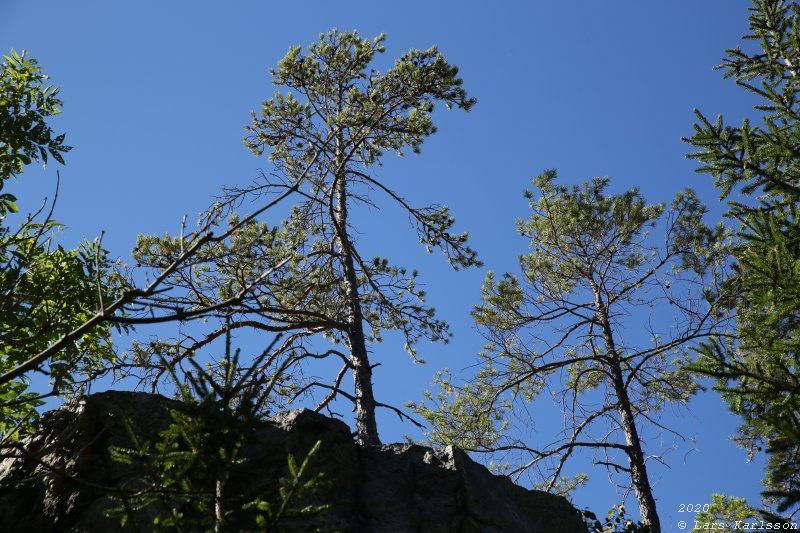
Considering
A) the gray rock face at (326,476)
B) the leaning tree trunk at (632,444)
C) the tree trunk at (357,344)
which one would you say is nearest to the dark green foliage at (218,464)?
the gray rock face at (326,476)

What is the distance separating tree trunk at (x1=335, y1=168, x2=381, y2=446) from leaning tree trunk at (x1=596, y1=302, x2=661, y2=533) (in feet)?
14.5

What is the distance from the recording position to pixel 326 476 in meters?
6.80

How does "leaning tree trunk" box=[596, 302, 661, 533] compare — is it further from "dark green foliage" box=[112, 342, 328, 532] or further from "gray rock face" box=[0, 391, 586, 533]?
→ "dark green foliage" box=[112, 342, 328, 532]

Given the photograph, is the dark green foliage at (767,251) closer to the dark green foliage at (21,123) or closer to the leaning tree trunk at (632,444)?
the leaning tree trunk at (632,444)

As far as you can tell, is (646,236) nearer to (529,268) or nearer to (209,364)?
(529,268)

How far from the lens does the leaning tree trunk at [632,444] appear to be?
10.9 metres

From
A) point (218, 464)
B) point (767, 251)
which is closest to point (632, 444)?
point (767, 251)

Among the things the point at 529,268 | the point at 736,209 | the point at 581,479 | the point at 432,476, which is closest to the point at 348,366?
the point at 432,476

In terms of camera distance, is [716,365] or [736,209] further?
[736,209]

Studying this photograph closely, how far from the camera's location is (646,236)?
1348cm

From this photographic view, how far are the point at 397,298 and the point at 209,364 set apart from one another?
3341 millimetres

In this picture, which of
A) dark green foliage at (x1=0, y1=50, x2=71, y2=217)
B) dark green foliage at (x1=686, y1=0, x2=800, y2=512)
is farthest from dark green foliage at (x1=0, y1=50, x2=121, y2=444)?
dark green foliage at (x1=686, y1=0, x2=800, y2=512)

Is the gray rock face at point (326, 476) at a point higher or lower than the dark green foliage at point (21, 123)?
lower

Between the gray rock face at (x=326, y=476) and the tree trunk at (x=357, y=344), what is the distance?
1.67 metres
